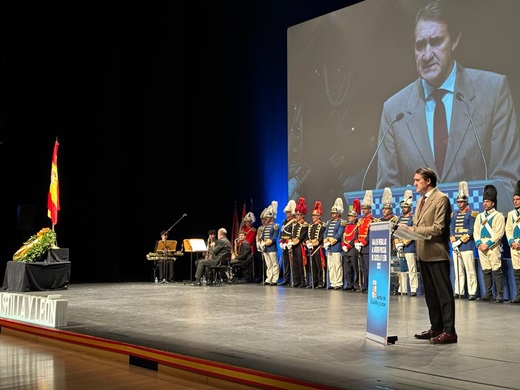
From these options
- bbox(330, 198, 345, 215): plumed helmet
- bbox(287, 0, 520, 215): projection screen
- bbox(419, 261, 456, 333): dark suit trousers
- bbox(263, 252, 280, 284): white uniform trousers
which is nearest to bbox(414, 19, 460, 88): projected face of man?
bbox(287, 0, 520, 215): projection screen

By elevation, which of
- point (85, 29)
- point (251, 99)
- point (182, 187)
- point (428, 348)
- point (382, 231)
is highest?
point (85, 29)

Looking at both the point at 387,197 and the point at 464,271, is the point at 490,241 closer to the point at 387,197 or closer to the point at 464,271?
the point at 464,271

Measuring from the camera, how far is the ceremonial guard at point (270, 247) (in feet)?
44.9

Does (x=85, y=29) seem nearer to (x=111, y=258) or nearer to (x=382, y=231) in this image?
(x=111, y=258)

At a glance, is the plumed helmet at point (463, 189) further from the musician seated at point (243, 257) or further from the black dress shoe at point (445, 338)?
the black dress shoe at point (445, 338)

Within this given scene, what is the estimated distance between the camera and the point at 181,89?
1661 cm

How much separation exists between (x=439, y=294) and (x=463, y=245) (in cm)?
502

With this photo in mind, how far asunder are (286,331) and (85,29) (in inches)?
439

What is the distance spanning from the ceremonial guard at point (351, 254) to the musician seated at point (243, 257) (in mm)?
2539

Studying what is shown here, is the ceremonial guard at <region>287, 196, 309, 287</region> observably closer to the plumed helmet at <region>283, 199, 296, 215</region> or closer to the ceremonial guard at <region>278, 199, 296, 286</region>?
the ceremonial guard at <region>278, 199, 296, 286</region>

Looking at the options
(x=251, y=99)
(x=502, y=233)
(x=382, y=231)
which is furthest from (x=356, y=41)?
(x=382, y=231)

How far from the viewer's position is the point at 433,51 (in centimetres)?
1125

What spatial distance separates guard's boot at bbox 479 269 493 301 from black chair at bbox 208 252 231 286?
4961 millimetres

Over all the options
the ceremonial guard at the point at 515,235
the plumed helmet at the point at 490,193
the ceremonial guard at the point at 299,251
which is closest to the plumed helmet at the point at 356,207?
the ceremonial guard at the point at 299,251
